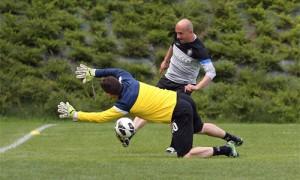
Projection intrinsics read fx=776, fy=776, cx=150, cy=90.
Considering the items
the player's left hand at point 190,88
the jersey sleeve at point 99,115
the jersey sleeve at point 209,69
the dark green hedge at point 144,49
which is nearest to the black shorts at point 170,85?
the player's left hand at point 190,88

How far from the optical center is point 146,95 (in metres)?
9.97

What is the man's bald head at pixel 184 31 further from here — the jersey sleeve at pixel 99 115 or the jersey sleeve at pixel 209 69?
the jersey sleeve at pixel 99 115

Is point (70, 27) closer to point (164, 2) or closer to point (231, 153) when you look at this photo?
point (164, 2)

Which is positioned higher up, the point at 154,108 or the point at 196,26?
the point at 154,108

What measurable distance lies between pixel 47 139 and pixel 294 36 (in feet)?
32.6

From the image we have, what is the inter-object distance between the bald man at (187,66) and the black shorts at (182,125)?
0.36 m

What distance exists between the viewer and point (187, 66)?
11.7 meters

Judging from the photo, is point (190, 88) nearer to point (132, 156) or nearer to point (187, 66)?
point (187, 66)

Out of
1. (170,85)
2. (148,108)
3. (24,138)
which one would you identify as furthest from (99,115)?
(24,138)

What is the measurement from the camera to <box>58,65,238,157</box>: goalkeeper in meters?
9.69

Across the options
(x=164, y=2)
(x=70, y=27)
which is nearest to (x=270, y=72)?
(x=164, y=2)

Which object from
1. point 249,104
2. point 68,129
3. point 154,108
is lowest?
point 249,104

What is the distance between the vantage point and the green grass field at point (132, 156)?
27.4 ft

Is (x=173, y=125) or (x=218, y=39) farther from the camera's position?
(x=218, y=39)
